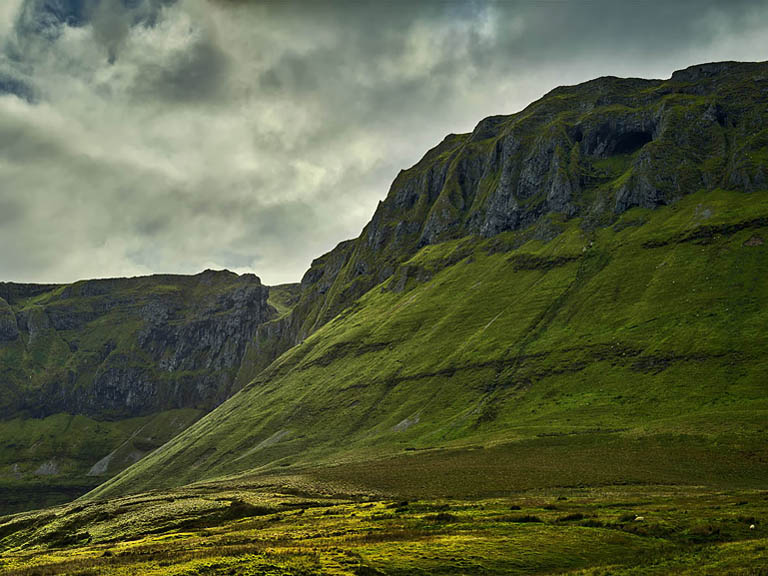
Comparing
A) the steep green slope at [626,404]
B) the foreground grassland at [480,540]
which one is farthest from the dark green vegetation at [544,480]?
the steep green slope at [626,404]

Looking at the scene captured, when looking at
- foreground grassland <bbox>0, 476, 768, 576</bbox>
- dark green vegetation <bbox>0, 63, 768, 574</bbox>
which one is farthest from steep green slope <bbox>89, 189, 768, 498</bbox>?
foreground grassland <bbox>0, 476, 768, 576</bbox>

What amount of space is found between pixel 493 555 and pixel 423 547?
5794mm

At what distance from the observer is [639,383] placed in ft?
503

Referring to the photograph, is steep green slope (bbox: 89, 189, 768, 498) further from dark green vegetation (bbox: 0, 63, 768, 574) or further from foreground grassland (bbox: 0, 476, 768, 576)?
foreground grassland (bbox: 0, 476, 768, 576)

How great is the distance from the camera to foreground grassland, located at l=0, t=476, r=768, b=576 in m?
39.5

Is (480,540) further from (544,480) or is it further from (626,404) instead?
(626,404)

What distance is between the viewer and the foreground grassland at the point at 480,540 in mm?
39469

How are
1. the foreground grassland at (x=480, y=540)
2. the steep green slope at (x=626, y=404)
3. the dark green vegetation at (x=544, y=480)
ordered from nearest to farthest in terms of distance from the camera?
the foreground grassland at (x=480, y=540) < the dark green vegetation at (x=544, y=480) < the steep green slope at (x=626, y=404)

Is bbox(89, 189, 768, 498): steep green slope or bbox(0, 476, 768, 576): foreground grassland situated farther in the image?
bbox(89, 189, 768, 498): steep green slope

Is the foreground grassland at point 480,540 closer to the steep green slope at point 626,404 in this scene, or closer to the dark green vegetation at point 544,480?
the dark green vegetation at point 544,480

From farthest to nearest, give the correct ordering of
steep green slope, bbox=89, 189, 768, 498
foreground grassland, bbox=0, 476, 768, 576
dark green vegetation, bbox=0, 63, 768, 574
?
1. steep green slope, bbox=89, 189, 768, 498
2. dark green vegetation, bbox=0, 63, 768, 574
3. foreground grassland, bbox=0, 476, 768, 576

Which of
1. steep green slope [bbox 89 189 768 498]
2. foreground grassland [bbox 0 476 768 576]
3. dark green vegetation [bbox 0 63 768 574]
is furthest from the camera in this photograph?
steep green slope [bbox 89 189 768 498]

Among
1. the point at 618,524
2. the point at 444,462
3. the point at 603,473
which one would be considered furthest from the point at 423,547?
the point at 444,462

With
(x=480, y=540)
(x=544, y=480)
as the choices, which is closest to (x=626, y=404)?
(x=544, y=480)
